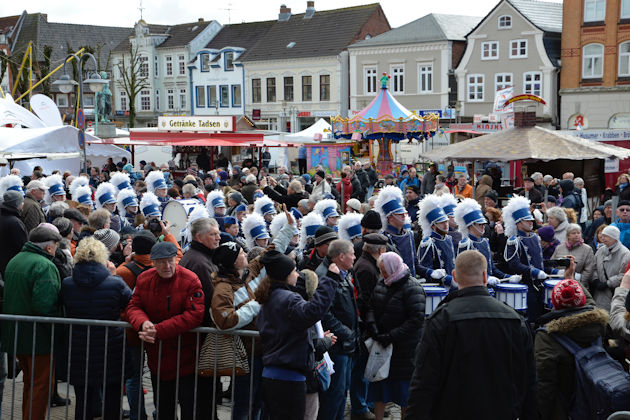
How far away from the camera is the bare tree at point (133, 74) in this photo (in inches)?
2361

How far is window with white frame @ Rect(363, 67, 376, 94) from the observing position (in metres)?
45.7

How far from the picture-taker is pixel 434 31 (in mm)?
43156

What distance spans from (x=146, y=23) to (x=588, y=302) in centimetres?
6107

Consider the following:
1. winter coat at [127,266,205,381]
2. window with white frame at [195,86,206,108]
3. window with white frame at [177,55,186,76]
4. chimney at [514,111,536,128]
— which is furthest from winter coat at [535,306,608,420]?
window with white frame at [177,55,186,76]

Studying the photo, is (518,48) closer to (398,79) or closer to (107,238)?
(398,79)

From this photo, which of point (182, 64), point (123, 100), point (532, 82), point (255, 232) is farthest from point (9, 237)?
point (123, 100)

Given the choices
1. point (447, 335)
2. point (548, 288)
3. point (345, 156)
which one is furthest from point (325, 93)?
point (447, 335)

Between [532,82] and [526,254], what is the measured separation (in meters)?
33.3

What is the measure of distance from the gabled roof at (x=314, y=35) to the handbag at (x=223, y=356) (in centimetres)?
4369

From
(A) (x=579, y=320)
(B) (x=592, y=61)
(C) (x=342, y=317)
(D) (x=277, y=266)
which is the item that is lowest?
(C) (x=342, y=317)

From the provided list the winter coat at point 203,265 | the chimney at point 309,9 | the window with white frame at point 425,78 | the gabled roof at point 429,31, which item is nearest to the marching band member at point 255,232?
the winter coat at point 203,265

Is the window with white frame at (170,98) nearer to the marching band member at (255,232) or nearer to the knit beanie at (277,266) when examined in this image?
the marching band member at (255,232)

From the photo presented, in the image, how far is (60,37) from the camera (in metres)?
72.2

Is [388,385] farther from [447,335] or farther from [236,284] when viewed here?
[447,335]
